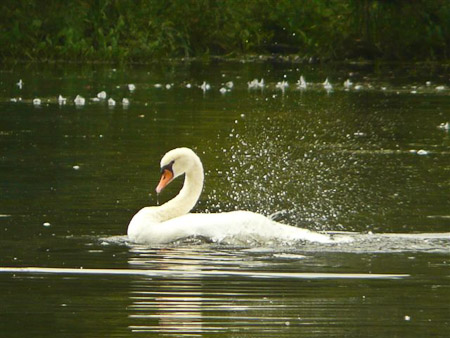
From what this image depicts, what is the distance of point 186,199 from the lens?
11117mm

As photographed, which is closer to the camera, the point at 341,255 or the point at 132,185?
the point at 341,255

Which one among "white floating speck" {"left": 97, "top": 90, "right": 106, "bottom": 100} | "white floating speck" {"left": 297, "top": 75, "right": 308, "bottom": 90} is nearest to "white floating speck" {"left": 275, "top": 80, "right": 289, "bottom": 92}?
"white floating speck" {"left": 297, "top": 75, "right": 308, "bottom": 90}

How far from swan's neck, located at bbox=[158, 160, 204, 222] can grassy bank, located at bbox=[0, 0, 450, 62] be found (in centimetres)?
2703

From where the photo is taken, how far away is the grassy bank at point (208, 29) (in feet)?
126

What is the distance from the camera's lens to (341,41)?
131 ft

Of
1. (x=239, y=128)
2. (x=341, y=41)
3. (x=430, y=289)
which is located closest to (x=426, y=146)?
(x=239, y=128)

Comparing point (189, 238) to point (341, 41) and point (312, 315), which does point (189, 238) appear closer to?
point (312, 315)

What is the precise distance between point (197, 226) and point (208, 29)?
1360 inches

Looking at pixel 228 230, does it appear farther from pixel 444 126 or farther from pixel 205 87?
pixel 205 87

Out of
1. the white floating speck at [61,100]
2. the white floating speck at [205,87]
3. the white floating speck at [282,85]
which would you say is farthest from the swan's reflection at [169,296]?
the white floating speck at [282,85]

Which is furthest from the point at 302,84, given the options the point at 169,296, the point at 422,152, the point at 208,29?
the point at 169,296

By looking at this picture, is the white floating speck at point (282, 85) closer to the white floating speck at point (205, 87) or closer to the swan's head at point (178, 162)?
the white floating speck at point (205, 87)

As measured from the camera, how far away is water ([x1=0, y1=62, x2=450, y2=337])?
779 cm

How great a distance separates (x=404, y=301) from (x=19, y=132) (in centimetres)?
1218
